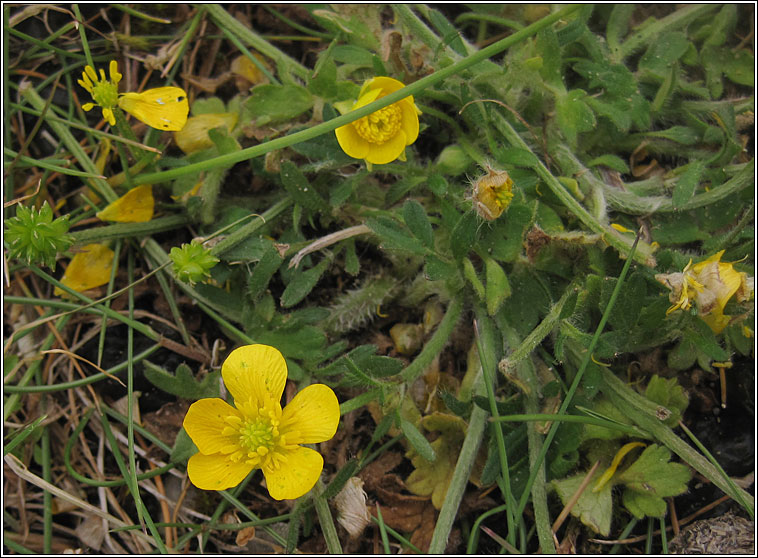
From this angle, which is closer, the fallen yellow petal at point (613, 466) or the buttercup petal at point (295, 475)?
the buttercup petal at point (295, 475)

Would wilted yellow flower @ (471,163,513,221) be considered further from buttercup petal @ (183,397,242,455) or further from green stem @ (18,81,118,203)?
green stem @ (18,81,118,203)

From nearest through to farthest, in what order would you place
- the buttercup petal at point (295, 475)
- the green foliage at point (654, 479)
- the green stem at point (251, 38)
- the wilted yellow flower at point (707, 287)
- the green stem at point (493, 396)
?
the buttercup petal at point (295, 475) < the wilted yellow flower at point (707, 287) < the green stem at point (493, 396) < the green foliage at point (654, 479) < the green stem at point (251, 38)

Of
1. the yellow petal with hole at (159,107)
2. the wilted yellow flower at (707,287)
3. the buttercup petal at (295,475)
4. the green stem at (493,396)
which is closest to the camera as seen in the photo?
the buttercup petal at (295,475)

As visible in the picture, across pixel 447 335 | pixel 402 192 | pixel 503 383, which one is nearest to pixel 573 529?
pixel 503 383

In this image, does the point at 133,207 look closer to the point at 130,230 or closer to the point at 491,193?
the point at 130,230

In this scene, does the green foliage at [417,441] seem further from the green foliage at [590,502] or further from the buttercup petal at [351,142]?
the buttercup petal at [351,142]

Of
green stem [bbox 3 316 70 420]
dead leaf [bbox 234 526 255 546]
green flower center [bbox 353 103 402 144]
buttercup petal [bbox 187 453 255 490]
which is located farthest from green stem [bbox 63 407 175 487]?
green flower center [bbox 353 103 402 144]

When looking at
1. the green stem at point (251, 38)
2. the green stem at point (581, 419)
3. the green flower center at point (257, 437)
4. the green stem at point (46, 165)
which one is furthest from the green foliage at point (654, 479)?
the green stem at point (46, 165)

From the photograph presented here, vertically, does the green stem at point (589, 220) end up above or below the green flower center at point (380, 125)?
below
